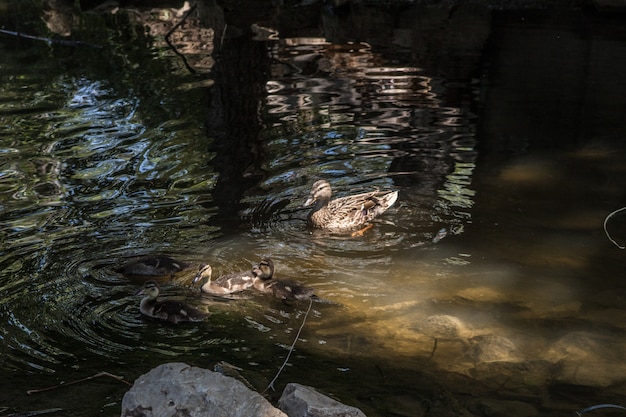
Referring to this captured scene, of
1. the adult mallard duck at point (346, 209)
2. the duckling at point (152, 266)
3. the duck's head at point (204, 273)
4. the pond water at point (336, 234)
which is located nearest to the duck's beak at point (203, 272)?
the duck's head at point (204, 273)

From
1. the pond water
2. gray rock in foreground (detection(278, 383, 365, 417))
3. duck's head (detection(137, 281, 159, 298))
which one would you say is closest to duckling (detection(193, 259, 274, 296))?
the pond water

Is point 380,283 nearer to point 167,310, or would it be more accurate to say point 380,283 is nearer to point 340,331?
point 340,331

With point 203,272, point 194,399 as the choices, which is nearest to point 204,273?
point 203,272

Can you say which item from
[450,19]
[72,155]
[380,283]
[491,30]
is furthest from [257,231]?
[450,19]

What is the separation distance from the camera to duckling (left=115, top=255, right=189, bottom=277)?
6723 mm

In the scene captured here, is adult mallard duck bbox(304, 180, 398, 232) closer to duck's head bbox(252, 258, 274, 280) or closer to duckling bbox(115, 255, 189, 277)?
duck's head bbox(252, 258, 274, 280)

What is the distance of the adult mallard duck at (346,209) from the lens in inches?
310

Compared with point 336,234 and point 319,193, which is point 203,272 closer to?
point 336,234

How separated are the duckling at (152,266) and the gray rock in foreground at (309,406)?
257 centimetres

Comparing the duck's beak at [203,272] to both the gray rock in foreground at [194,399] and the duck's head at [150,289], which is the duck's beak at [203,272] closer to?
the duck's head at [150,289]

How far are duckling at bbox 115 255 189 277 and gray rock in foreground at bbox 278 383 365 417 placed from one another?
8.44 ft

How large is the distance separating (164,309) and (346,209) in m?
2.40

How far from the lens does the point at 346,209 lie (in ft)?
26.0

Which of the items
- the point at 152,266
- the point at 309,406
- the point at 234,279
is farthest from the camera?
the point at 152,266
